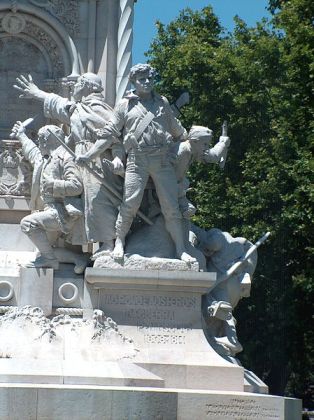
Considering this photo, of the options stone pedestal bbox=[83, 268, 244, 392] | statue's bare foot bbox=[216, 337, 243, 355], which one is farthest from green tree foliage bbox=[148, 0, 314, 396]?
stone pedestal bbox=[83, 268, 244, 392]

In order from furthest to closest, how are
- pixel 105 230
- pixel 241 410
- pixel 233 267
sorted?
Result: pixel 233 267
pixel 105 230
pixel 241 410

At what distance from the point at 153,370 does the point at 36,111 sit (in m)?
4.96

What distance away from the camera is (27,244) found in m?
24.4

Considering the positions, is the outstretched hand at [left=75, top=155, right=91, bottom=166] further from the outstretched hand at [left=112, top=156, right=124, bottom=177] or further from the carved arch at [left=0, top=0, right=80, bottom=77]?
the carved arch at [left=0, top=0, right=80, bottom=77]

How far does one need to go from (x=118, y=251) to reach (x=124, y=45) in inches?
144

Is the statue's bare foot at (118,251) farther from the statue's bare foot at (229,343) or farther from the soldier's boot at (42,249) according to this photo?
the statue's bare foot at (229,343)

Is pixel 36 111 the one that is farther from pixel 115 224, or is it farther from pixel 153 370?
pixel 153 370

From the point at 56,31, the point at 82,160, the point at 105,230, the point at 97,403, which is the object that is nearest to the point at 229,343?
the point at 105,230

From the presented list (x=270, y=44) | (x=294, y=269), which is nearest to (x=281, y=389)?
(x=294, y=269)

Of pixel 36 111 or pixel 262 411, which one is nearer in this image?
pixel 262 411

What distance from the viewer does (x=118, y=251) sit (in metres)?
23.3

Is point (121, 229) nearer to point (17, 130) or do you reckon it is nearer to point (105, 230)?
point (105, 230)

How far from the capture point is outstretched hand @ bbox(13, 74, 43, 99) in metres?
24.2

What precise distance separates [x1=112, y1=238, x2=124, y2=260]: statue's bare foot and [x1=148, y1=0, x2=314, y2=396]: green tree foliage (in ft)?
32.9
